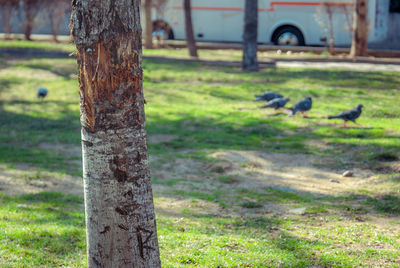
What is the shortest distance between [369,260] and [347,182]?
2.81 m

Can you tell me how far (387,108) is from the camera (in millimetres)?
11227

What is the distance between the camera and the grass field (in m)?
4.68

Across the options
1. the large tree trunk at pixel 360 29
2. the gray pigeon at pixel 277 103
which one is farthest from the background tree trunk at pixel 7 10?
the gray pigeon at pixel 277 103

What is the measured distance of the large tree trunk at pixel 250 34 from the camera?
1650 centimetres

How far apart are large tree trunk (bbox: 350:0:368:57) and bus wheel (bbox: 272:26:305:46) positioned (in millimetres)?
3622

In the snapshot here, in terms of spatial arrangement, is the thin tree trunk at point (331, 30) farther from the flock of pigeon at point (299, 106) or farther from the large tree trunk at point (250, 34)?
the flock of pigeon at point (299, 106)

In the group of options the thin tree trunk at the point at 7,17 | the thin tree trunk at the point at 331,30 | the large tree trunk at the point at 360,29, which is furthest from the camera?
the thin tree trunk at the point at 7,17

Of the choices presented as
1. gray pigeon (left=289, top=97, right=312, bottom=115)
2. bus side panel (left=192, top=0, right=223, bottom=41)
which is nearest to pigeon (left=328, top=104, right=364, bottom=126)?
gray pigeon (left=289, top=97, right=312, bottom=115)

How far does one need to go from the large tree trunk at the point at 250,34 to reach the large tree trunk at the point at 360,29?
3.91 metres

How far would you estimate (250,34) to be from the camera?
54.7 ft

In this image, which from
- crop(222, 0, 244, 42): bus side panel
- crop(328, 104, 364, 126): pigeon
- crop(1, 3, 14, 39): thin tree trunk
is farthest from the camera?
crop(1, 3, 14, 39): thin tree trunk

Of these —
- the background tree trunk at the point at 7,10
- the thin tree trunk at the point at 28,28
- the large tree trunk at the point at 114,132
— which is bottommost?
the large tree trunk at the point at 114,132

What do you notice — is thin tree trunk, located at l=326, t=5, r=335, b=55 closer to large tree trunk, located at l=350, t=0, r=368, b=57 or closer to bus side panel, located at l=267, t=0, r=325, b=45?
bus side panel, located at l=267, t=0, r=325, b=45

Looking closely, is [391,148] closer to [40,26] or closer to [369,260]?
[369,260]
